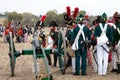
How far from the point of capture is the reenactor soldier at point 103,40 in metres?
11.6

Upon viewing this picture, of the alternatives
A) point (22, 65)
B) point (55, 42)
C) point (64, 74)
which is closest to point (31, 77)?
point (64, 74)

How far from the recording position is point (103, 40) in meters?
11.6

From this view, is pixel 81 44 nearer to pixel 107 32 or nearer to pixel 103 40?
pixel 103 40

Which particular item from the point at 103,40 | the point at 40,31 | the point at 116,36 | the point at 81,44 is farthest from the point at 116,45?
the point at 40,31

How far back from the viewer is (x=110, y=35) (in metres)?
11.6

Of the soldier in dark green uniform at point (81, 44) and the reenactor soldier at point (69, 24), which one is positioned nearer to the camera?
the soldier in dark green uniform at point (81, 44)

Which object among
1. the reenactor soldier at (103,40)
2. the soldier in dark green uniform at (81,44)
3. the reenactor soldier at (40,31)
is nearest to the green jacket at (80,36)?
the soldier in dark green uniform at (81,44)

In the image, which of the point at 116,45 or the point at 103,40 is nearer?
the point at 103,40

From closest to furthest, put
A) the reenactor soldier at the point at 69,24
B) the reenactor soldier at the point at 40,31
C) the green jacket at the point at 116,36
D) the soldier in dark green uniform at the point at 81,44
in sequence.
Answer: the soldier in dark green uniform at the point at 81,44 < the green jacket at the point at 116,36 < the reenactor soldier at the point at 69,24 < the reenactor soldier at the point at 40,31

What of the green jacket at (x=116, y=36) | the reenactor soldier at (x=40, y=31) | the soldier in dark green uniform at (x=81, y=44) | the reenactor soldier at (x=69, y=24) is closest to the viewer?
the soldier in dark green uniform at (x=81, y=44)

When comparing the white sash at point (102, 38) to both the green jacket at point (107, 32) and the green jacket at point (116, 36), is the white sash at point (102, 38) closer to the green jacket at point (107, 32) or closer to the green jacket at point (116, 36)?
the green jacket at point (107, 32)

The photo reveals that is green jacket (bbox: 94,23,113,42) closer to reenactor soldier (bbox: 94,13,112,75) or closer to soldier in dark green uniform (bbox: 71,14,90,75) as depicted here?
reenactor soldier (bbox: 94,13,112,75)

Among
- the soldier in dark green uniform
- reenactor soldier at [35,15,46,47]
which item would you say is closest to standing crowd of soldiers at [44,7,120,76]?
the soldier in dark green uniform

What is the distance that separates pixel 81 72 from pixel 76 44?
90 centimetres
